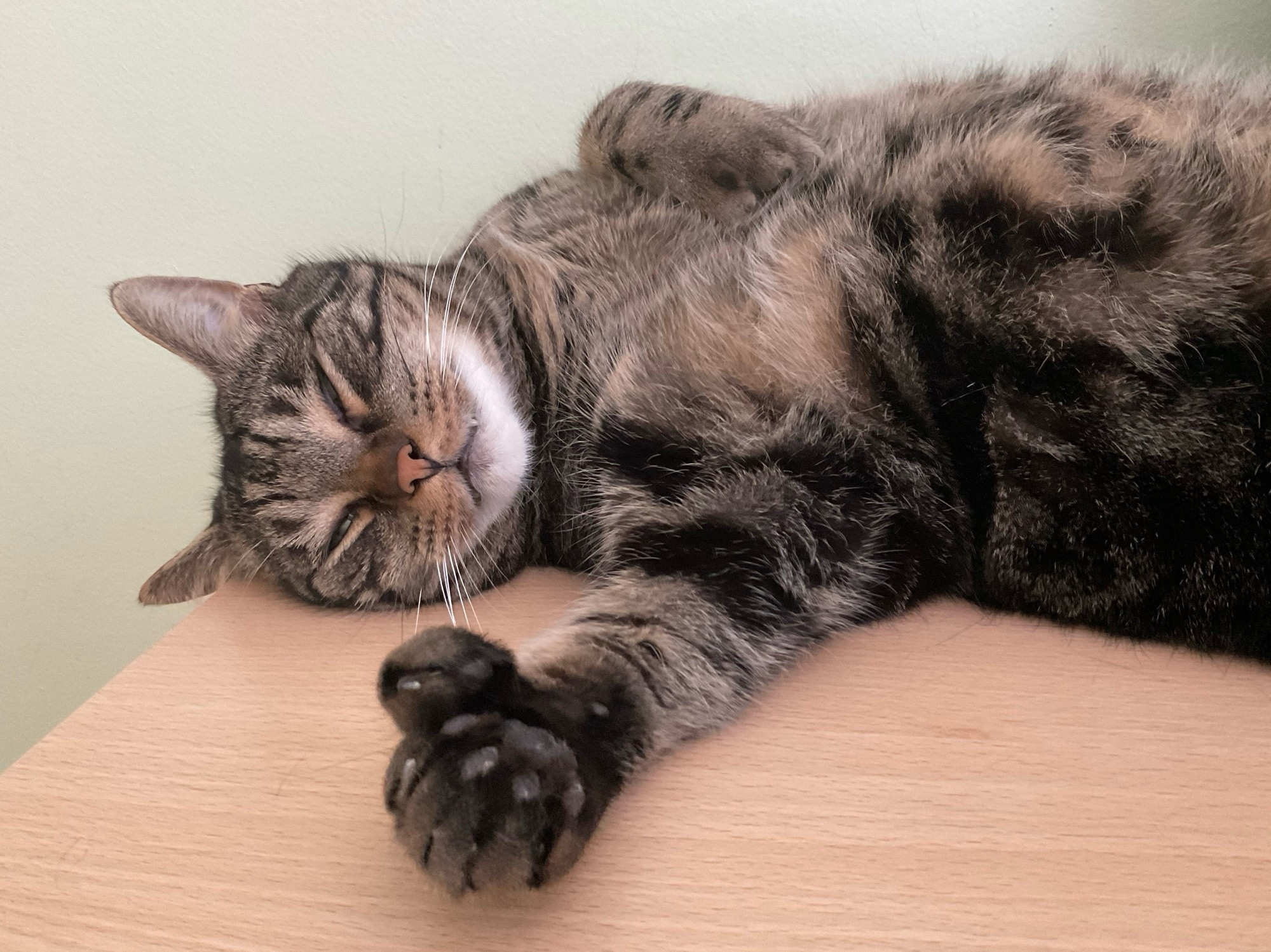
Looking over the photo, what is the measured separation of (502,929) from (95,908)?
0.30m

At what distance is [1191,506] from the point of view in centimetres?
68

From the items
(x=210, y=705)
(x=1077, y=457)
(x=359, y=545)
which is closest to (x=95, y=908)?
(x=210, y=705)

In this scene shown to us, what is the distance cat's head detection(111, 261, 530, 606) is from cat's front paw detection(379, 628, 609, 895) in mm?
331

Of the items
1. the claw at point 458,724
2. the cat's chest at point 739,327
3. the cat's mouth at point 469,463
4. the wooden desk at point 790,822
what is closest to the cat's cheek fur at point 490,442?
the cat's mouth at point 469,463

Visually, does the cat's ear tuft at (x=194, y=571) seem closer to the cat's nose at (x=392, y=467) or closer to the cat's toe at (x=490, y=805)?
the cat's nose at (x=392, y=467)

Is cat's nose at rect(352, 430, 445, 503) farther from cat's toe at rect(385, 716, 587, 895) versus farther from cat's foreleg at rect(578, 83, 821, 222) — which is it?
cat's foreleg at rect(578, 83, 821, 222)

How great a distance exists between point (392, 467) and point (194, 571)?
396 mm

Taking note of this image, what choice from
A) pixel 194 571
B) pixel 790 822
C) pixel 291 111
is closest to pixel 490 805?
pixel 790 822

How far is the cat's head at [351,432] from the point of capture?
92cm

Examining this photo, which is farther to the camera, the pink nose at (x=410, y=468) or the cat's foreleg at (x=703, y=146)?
the cat's foreleg at (x=703, y=146)

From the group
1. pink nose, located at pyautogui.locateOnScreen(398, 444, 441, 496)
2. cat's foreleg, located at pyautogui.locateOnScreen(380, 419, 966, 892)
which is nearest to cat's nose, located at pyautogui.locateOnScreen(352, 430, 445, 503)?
pink nose, located at pyautogui.locateOnScreen(398, 444, 441, 496)

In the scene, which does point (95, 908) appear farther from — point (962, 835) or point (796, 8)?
point (796, 8)

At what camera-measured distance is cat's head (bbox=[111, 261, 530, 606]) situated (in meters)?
0.92

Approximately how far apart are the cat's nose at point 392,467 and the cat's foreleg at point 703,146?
0.51m
